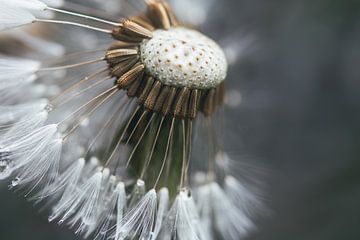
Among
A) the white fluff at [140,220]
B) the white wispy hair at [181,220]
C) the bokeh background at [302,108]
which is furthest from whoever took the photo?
the bokeh background at [302,108]

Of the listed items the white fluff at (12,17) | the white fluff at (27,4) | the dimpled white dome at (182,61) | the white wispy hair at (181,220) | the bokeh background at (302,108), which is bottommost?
the white wispy hair at (181,220)

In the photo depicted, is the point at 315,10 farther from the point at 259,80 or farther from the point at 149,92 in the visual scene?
the point at 149,92

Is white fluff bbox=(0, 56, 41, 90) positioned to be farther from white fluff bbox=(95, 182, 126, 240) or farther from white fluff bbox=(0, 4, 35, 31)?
white fluff bbox=(95, 182, 126, 240)

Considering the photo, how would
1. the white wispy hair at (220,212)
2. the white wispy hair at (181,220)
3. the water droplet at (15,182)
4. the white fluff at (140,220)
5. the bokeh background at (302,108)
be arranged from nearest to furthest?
the water droplet at (15,182) < the white fluff at (140,220) < the white wispy hair at (181,220) < the white wispy hair at (220,212) < the bokeh background at (302,108)

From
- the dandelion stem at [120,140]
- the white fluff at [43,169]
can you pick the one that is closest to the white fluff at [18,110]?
the white fluff at [43,169]

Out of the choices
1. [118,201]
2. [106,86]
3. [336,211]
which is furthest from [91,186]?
[336,211]

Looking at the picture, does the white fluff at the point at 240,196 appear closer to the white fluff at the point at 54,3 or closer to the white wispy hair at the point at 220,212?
the white wispy hair at the point at 220,212

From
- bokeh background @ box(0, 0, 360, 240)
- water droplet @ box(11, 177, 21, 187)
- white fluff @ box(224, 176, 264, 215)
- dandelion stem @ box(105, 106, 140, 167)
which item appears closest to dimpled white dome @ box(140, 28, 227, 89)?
dandelion stem @ box(105, 106, 140, 167)
